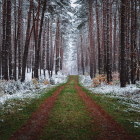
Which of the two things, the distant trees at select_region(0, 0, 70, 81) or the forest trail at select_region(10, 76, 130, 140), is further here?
the distant trees at select_region(0, 0, 70, 81)

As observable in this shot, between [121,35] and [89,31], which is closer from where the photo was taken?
[121,35]

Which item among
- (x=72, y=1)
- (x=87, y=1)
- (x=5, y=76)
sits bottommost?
(x=5, y=76)

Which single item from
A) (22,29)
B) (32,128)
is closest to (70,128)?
(32,128)

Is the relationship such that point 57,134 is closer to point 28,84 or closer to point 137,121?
point 137,121

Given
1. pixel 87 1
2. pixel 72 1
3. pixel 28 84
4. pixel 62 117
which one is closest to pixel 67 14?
pixel 72 1

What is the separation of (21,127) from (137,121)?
428cm

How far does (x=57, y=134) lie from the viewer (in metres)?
3.65

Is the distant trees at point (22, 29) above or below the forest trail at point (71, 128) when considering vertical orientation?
above

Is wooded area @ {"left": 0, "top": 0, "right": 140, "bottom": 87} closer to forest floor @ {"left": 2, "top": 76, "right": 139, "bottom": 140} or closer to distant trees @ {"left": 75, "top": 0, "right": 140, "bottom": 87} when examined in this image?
distant trees @ {"left": 75, "top": 0, "right": 140, "bottom": 87}

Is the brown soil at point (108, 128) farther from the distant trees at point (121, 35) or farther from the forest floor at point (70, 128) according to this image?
the distant trees at point (121, 35)

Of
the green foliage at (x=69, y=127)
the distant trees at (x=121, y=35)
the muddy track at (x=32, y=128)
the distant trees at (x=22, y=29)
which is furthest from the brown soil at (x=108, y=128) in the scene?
the distant trees at (x=22, y=29)

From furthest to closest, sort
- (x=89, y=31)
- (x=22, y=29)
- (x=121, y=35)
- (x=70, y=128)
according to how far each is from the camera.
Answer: (x=89, y=31) < (x=22, y=29) < (x=121, y=35) < (x=70, y=128)

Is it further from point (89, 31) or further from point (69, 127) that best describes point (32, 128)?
point (89, 31)

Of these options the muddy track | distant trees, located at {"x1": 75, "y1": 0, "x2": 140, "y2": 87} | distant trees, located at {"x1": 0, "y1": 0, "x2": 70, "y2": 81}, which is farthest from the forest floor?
distant trees, located at {"x1": 0, "y1": 0, "x2": 70, "y2": 81}
